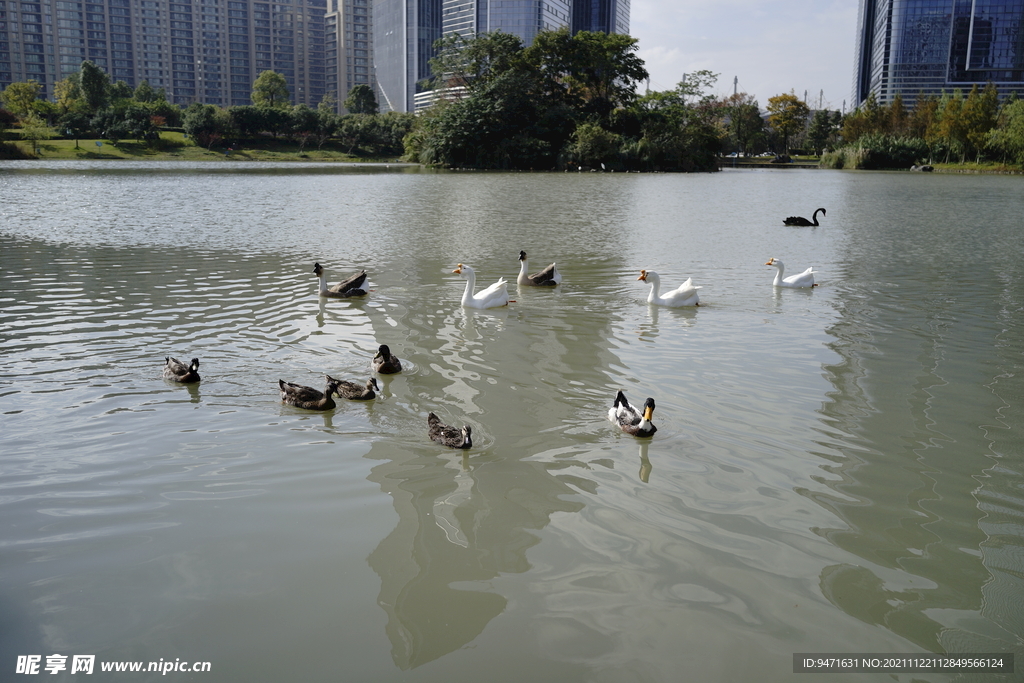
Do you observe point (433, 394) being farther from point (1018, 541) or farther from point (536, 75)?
point (536, 75)

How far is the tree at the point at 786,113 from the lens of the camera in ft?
339

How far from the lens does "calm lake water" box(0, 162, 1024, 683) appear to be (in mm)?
3730

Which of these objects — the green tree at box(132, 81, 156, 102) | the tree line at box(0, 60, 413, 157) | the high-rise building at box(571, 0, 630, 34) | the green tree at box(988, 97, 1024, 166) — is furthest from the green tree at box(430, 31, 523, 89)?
the high-rise building at box(571, 0, 630, 34)

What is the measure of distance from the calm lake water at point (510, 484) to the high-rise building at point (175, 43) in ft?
525

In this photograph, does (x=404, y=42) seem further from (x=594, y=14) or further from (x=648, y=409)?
(x=648, y=409)

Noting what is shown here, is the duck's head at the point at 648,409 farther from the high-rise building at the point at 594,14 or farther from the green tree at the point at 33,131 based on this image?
the high-rise building at the point at 594,14

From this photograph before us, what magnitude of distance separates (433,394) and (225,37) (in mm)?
183537

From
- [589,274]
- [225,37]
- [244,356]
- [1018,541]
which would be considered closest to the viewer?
[1018,541]

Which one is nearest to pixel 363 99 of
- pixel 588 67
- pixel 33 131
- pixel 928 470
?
pixel 33 131

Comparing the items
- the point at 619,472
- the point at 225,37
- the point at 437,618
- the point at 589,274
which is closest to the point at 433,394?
the point at 619,472

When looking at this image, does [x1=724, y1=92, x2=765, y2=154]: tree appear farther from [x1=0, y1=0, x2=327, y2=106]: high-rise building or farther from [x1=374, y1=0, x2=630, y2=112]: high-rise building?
[x1=0, y1=0, x2=327, y2=106]: high-rise building

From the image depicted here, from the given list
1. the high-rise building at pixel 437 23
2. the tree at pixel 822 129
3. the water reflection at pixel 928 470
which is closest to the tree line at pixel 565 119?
the tree at pixel 822 129

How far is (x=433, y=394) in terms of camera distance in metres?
7.11

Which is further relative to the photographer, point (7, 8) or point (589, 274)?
point (7, 8)
